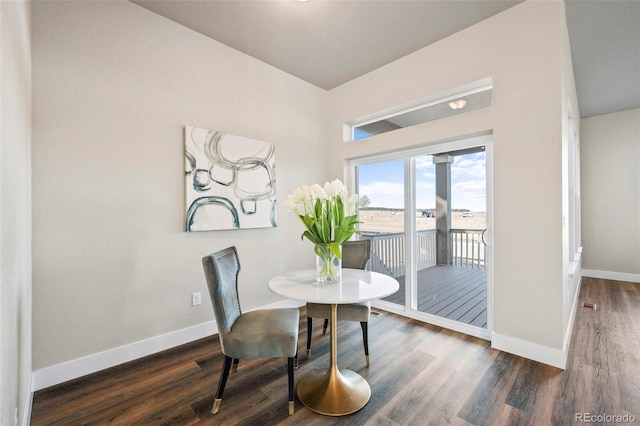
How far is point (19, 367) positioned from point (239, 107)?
2.57 metres

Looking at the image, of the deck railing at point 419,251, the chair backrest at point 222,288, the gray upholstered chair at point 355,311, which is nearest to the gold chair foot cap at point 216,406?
the chair backrest at point 222,288

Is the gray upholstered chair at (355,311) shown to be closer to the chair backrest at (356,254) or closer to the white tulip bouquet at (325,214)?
the chair backrest at (356,254)

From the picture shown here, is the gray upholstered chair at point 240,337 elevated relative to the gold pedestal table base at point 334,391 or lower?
elevated

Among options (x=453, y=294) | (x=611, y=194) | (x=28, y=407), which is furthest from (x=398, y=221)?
(x=611, y=194)

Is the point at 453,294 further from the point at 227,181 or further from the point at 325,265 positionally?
the point at 227,181

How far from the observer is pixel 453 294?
358 centimetres

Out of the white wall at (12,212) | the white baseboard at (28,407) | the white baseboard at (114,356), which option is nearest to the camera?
the white wall at (12,212)

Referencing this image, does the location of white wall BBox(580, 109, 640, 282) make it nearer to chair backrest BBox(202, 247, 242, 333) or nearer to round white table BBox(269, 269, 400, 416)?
round white table BBox(269, 269, 400, 416)

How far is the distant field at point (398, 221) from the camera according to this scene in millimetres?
2814

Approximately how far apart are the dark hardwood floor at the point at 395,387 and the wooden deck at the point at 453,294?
0.44 metres

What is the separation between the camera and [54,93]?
197 cm

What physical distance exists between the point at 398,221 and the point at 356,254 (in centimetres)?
97

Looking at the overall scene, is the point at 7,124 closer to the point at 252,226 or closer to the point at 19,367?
the point at 19,367

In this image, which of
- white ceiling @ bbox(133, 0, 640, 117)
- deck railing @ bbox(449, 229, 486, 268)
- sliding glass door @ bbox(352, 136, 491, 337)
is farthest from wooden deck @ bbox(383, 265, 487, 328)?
white ceiling @ bbox(133, 0, 640, 117)
